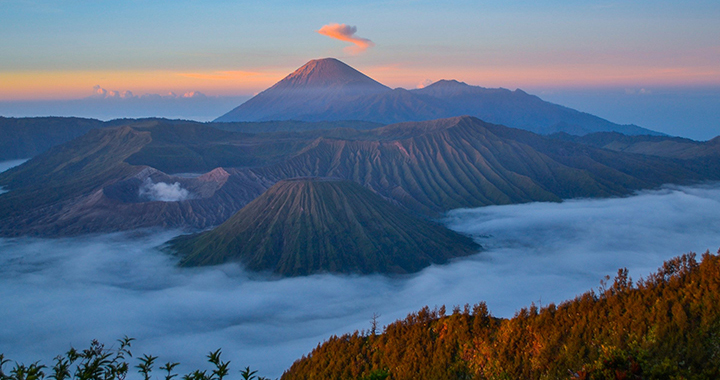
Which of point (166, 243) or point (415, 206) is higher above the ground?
point (415, 206)

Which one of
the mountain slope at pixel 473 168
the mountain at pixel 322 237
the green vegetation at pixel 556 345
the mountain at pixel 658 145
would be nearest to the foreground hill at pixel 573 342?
the green vegetation at pixel 556 345

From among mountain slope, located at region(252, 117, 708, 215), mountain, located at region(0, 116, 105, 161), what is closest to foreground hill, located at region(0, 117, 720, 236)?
mountain slope, located at region(252, 117, 708, 215)

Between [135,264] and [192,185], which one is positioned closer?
[135,264]

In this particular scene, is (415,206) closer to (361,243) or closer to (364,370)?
(361,243)

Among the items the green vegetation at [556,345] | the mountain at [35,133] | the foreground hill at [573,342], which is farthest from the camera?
the mountain at [35,133]

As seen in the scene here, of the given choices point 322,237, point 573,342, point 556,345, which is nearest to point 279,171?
point 322,237

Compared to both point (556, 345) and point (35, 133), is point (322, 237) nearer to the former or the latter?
point (556, 345)

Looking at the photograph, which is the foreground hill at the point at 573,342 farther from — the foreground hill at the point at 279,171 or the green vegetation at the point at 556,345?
the foreground hill at the point at 279,171

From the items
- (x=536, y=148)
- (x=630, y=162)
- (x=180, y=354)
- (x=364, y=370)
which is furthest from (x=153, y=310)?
(x=630, y=162)
